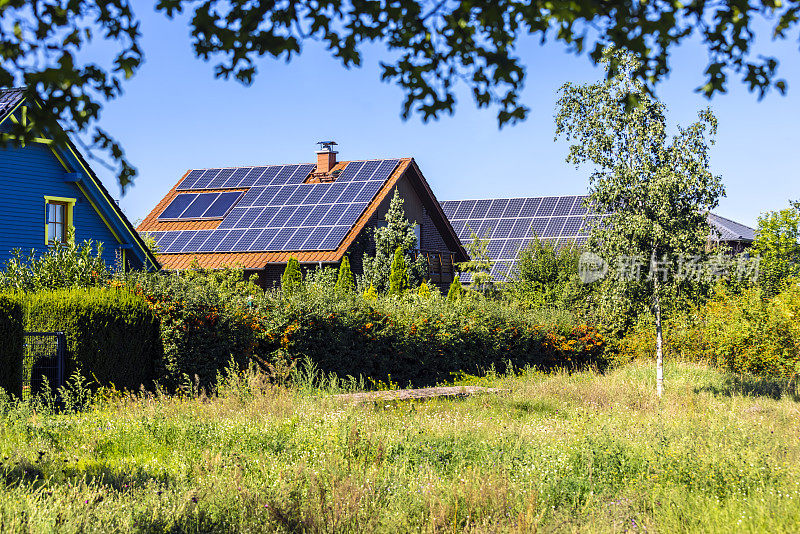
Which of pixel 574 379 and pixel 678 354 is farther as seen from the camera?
pixel 678 354

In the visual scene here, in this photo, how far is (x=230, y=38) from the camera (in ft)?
15.6

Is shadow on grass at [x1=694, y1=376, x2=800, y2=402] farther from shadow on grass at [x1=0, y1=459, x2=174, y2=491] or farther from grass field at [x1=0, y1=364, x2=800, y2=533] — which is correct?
shadow on grass at [x1=0, y1=459, x2=174, y2=491]

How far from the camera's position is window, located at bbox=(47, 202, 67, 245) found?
21.0 meters

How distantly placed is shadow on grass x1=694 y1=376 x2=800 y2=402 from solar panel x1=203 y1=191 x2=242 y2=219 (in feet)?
66.9

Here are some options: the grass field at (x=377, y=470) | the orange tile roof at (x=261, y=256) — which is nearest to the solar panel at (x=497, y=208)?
the orange tile roof at (x=261, y=256)

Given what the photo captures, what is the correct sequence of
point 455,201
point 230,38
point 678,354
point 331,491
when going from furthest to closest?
point 455,201 < point 678,354 < point 331,491 < point 230,38

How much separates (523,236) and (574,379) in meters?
18.9

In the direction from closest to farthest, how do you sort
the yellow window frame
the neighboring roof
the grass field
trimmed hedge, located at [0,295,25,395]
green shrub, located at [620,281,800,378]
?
1. the grass field
2. trimmed hedge, located at [0,295,25,395]
3. green shrub, located at [620,281,800,378]
4. the yellow window frame
5. the neighboring roof

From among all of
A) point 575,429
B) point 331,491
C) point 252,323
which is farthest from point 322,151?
point 331,491

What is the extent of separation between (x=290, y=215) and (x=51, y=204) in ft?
31.7

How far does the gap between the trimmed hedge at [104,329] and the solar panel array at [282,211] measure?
13802 millimetres

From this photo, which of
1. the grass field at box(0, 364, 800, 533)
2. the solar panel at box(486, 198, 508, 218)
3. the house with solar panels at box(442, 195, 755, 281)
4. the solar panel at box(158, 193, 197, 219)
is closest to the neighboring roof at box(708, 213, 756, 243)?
the house with solar panels at box(442, 195, 755, 281)

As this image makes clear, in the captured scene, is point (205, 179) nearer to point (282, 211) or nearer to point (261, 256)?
point (282, 211)

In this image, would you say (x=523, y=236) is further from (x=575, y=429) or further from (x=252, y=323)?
(x=575, y=429)
